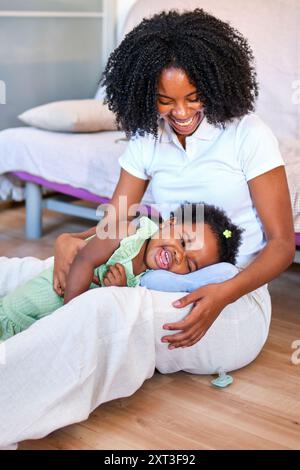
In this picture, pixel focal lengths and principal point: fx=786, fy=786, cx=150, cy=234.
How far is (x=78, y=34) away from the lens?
334 cm

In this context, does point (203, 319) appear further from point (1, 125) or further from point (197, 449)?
point (1, 125)

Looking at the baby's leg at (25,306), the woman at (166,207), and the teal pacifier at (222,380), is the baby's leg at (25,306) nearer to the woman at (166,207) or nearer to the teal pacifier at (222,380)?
the woman at (166,207)

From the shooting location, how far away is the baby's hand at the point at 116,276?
1.69 metres

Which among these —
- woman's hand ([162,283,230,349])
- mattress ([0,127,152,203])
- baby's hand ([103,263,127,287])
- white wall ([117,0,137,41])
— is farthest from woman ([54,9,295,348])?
white wall ([117,0,137,41])

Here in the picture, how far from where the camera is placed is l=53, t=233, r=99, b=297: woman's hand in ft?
5.72

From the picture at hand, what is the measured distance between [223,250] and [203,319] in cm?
21

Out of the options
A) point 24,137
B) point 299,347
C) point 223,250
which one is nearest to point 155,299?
point 223,250

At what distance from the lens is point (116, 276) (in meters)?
1.69

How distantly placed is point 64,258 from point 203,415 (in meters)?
0.47

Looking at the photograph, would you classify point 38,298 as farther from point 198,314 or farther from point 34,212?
point 34,212

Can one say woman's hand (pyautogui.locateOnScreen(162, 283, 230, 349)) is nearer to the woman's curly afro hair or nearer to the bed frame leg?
the woman's curly afro hair

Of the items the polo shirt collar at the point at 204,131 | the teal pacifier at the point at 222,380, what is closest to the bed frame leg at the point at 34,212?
the polo shirt collar at the point at 204,131

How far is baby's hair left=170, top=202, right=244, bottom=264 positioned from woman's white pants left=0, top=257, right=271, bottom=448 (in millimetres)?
108
